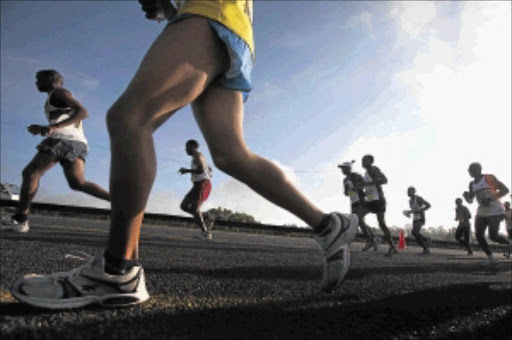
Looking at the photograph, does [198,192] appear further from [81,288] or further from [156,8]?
[81,288]

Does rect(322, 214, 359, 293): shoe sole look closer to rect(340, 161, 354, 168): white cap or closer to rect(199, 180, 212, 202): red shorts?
rect(199, 180, 212, 202): red shorts

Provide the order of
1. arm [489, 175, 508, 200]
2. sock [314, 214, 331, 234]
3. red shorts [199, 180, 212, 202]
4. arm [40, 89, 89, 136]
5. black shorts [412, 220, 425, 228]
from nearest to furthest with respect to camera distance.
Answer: sock [314, 214, 331, 234]
arm [40, 89, 89, 136]
arm [489, 175, 508, 200]
red shorts [199, 180, 212, 202]
black shorts [412, 220, 425, 228]

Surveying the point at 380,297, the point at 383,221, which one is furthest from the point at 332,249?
the point at 383,221

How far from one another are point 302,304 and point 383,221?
666 centimetres

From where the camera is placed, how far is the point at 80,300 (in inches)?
57.5

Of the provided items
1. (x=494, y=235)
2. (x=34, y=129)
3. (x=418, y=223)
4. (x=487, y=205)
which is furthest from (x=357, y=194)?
(x=34, y=129)

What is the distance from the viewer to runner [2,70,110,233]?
14.3 ft

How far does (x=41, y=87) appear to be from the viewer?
4.42 metres

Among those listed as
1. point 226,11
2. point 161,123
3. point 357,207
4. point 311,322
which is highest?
point 226,11

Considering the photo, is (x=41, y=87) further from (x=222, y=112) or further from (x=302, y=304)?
(x=302, y=304)

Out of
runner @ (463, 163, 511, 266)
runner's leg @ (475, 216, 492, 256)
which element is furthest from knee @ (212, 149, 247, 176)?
runner's leg @ (475, 216, 492, 256)

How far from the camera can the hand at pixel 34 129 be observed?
3800 millimetres

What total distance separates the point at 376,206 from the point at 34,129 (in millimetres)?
6855

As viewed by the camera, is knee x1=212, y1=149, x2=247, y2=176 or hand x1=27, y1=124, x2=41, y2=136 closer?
knee x1=212, y1=149, x2=247, y2=176
